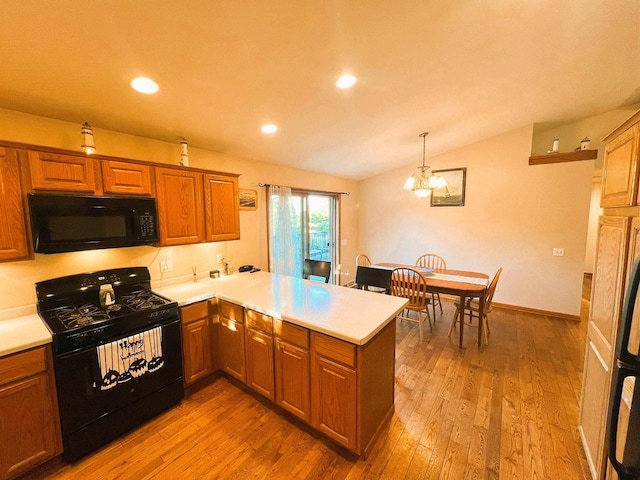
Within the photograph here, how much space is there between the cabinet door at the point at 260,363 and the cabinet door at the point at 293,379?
76mm

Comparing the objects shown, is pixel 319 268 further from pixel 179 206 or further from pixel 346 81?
pixel 346 81

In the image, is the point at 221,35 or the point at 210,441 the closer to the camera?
the point at 221,35

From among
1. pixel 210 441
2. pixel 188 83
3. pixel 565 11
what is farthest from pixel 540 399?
pixel 188 83

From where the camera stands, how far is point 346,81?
2021 mm

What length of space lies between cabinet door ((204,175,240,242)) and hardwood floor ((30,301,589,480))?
147 centimetres

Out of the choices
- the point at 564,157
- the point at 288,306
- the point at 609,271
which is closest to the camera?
the point at 609,271

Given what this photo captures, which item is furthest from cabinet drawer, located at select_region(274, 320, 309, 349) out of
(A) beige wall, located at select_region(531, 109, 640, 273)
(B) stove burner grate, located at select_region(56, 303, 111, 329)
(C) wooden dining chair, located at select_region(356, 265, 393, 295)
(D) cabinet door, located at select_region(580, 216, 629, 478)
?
(A) beige wall, located at select_region(531, 109, 640, 273)

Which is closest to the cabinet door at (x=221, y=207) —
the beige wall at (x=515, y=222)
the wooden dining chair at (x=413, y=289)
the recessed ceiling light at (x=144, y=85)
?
the recessed ceiling light at (x=144, y=85)

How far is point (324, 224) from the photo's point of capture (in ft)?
16.8

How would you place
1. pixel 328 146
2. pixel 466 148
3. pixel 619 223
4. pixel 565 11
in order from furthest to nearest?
pixel 466 148 → pixel 328 146 → pixel 565 11 → pixel 619 223

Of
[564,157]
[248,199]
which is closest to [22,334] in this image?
[248,199]

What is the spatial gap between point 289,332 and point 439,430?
52.2 inches

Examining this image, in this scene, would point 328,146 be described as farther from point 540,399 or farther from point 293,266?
point 540,399

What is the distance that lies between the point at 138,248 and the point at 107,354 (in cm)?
102
